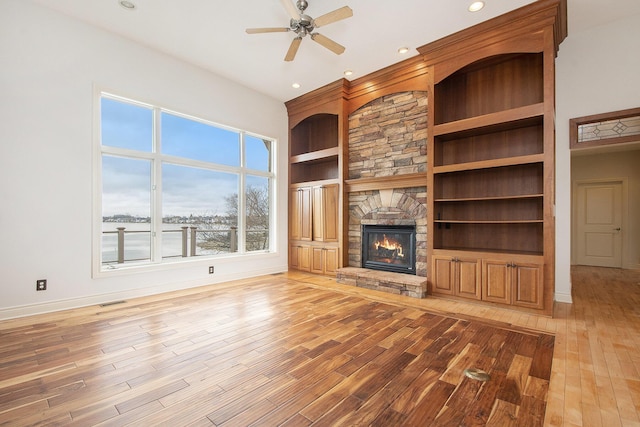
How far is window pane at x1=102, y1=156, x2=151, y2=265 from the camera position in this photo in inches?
161

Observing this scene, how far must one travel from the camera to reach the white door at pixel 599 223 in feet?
21.9

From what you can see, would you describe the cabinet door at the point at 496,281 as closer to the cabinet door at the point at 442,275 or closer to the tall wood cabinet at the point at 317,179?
the cabinet door at the point at 442,275

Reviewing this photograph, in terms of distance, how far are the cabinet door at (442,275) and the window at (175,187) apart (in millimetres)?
3471

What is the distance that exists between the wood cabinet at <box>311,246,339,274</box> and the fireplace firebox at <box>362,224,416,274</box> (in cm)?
58

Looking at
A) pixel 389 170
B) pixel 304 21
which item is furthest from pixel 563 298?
pixel 304 21

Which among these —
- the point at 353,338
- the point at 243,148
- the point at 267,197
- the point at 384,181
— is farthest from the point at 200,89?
the point at 353,338

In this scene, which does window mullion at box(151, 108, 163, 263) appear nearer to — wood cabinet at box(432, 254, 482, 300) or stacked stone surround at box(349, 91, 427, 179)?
stacked stone surround at box(349, 91, 427, 179)

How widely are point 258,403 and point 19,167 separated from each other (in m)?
3.90

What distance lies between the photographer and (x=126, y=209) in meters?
4.26

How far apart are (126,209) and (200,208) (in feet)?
3.82

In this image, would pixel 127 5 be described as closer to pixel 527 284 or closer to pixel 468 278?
pixel 468 278

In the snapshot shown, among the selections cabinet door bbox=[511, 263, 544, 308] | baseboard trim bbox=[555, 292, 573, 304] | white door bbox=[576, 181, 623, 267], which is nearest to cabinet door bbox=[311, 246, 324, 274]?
cabinet door bbox=[511, 263, 544, 308]

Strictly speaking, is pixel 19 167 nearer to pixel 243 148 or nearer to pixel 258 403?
pixel 243 148

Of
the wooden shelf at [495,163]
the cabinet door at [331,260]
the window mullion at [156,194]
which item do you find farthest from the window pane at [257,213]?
the wooden shelf at [495,163]
